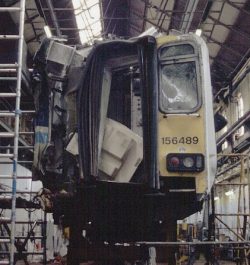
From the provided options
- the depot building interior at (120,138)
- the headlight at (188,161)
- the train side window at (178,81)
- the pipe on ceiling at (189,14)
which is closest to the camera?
the depot building interior at (120,138)

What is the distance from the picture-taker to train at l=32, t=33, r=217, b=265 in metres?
5.52

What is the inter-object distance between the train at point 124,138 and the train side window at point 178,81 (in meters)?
0.01

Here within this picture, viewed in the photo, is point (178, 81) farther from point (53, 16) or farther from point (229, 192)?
A: point (229, 192)

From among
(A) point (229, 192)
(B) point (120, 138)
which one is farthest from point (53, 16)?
(A) point (229, 192)

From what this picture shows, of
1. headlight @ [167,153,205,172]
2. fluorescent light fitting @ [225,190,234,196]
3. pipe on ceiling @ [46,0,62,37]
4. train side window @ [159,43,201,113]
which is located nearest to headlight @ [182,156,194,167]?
headlight @ [167,153,205,172]

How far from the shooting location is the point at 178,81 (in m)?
5.99

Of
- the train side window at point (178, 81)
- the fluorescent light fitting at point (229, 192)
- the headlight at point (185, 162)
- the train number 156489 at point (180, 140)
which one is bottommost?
the headlight at point (185, 162)

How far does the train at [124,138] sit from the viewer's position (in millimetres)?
5516

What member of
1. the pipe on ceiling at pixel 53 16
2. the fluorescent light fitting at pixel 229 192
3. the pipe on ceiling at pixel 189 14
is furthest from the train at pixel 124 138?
the fluorescent light fitting at pixel 229 192

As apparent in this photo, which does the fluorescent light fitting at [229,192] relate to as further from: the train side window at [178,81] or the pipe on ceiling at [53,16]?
the train side window at [178,81]

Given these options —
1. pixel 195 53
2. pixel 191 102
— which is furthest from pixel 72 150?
pixel 195 53

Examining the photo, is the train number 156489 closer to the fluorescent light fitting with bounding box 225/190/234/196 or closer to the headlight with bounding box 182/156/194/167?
the headlight with bounding box 182/156/194/167

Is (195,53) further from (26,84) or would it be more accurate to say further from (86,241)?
(86,241)

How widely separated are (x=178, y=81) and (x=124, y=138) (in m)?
1.06
